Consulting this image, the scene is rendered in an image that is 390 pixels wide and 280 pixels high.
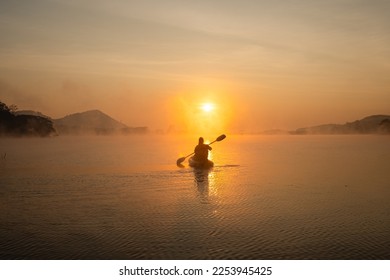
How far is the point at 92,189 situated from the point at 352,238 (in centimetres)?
1726

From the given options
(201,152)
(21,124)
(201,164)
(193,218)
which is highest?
(21,124)

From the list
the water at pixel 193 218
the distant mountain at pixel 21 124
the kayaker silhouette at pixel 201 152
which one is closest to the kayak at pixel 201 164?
the kayaker silhouette at pixel 201 152

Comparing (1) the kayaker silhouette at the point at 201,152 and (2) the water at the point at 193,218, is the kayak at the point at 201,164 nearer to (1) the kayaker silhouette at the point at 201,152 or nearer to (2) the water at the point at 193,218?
(1) the kayaker silhouette at the point at 201,152

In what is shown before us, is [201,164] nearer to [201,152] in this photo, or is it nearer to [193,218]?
[201,152]

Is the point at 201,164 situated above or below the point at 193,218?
above

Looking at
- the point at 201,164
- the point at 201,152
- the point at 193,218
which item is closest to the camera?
the point at 193,218

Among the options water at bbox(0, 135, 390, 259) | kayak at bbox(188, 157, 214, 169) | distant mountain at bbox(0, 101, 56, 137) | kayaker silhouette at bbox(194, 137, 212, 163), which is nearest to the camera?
water at bbox(0, 135, 390, 259)

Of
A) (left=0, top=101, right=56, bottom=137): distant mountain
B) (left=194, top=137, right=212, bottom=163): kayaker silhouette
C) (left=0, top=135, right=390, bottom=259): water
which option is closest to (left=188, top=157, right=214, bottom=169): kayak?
(left=194, top=137, right=212, bottom=163): kayaker silhouette

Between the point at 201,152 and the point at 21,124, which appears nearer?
the point at 201,152

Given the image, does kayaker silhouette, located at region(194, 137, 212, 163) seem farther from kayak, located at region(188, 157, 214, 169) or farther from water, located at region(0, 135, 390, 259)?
water, located at region(0, 135, 390, 259)

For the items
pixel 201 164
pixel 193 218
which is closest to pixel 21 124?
pixel 201 164

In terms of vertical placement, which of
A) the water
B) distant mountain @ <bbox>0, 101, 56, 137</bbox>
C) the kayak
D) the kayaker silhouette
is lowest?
the water

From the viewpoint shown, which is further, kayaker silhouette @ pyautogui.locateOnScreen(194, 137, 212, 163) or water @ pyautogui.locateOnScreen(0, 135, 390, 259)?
kayaker silhouette @ pyautogui.locateOnScreen(194, 137, 212, 163)
